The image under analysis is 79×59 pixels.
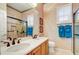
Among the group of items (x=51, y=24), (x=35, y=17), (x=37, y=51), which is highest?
(x=35, y=17)

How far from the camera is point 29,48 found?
1744 millimetres

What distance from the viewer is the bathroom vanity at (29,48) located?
69.1 inches

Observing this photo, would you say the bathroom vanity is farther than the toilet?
No

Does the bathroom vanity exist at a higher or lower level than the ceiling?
lower

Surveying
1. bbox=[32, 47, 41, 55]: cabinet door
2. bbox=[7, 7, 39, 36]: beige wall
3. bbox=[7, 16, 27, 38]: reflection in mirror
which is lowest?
bbox=[32, 47, 41, 55]: cabinet door

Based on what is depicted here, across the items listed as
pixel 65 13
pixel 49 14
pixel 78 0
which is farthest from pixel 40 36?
pixel 78 0

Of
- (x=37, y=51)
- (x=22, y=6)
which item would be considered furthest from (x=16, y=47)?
(x=22, y=6)

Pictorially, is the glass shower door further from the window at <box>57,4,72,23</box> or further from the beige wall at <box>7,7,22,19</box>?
the beige wall at <box>7,7,22,19</box>

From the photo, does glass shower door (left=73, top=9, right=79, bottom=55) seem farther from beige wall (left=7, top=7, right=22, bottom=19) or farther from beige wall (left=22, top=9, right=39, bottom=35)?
beige wall (left=7, top=7, right=22, bottom=19)

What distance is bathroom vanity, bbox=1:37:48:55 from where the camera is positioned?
5.76 feet

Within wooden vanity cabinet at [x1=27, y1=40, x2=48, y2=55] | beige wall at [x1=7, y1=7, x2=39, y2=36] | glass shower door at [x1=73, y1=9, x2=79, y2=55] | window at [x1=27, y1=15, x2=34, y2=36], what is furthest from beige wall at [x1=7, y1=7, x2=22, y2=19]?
glass shower door at [x1=73, y1=9, x2=79, y2=55]

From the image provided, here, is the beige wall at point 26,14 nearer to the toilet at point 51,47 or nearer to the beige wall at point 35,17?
the beige wall at point 35,17

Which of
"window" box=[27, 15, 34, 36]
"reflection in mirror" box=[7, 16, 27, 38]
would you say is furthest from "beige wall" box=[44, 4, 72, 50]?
"reflection in mirror" box=[7, 16, 27, 38]

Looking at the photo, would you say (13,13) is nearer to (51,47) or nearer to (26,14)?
(26,14)
